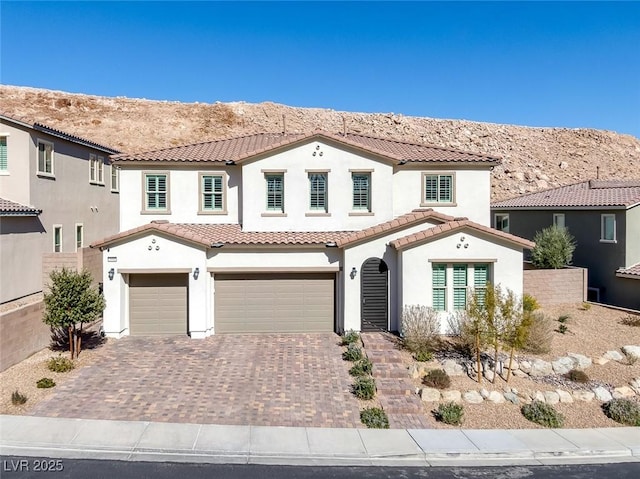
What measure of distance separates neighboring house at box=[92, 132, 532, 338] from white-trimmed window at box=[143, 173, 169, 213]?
42mm

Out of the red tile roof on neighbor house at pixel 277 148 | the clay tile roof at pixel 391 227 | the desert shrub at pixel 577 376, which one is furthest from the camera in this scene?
the red tile roof on neighbor house at pixel 277 148

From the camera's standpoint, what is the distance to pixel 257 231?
1920 centimetres

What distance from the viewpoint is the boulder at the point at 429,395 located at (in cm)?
1281

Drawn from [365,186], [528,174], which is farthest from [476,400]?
[528,174]

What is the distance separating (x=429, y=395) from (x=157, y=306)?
1038cm

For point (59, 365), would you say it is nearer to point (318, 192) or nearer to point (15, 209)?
point (15, 209)

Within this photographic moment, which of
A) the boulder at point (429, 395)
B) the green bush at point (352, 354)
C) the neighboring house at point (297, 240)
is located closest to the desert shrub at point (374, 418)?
the boulder at point (429, 395)

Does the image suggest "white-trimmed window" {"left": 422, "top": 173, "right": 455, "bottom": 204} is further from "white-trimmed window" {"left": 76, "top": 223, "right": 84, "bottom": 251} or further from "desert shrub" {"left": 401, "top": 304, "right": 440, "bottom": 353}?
"white-trimmed window" {"left": 76, "top": 223, "right": 84, "bottom": 251}

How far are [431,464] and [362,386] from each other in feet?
10.3

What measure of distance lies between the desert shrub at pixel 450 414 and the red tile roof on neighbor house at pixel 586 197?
1600 cm

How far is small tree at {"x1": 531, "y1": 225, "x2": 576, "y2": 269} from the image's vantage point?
2336cm

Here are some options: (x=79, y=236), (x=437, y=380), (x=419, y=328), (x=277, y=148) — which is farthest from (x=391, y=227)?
(x=79, y=236)

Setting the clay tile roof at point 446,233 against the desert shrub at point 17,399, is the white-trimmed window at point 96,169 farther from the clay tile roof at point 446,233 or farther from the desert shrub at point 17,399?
the clay tile roof at point 446,233

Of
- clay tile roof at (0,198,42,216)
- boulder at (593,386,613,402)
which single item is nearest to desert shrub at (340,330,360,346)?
boulder at (593,386,613,402)
